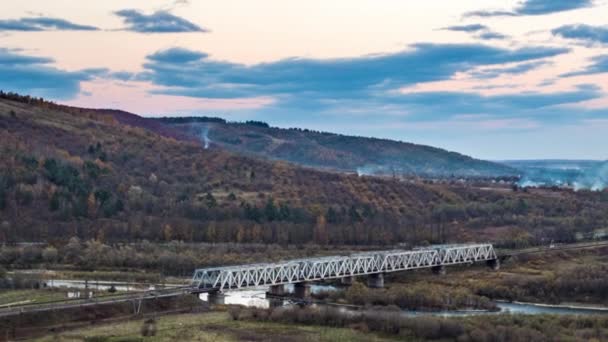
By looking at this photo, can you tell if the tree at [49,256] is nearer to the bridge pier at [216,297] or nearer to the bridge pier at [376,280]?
the bridge pier at [216,297]

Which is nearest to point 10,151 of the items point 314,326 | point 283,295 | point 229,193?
point 229,193

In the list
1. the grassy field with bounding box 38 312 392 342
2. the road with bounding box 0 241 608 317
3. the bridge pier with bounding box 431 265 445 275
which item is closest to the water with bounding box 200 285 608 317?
the road with bounding box 0 241 608 317

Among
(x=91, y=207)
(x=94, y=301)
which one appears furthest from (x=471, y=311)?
→ (x=91, y=207)

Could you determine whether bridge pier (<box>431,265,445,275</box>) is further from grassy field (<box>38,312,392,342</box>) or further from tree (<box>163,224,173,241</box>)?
grassy field (<box>38,312,392,342</box>)

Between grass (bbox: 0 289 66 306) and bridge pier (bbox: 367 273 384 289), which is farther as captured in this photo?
bridge pier (bbox: 367 273 384 289)

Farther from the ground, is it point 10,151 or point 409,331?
point 10,151

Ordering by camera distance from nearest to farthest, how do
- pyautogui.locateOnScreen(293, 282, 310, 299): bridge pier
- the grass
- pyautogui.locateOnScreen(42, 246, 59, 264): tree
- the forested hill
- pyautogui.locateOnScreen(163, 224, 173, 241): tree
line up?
the grass → pyautogui.locateOnScreen(293, 282, 310, 299): bridge pier → pyautogui.locateOnScreen(42, 246, 59, 264): tree → pyautogui.locateOnScreen(163, 224, 173, 241): tree → the forested hill

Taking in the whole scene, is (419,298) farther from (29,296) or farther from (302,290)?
(29,296)

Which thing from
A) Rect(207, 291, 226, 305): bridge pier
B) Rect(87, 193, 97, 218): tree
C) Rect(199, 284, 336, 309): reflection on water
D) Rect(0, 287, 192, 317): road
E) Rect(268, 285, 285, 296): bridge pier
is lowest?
Rect(199, 284, 336, 309): reflection on water

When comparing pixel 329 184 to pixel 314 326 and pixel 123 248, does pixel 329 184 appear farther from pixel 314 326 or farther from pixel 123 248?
pixel 314 326
